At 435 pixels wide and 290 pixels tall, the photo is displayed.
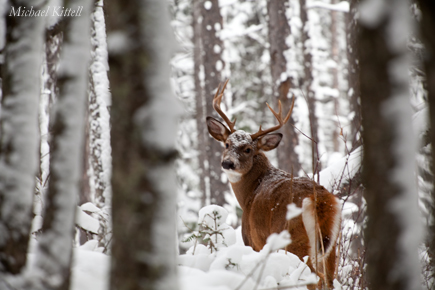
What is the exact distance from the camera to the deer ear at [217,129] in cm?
Result: 573

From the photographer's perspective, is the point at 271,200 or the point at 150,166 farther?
the point at 271,200

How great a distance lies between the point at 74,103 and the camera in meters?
1.96

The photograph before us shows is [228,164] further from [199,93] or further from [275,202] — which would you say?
[199,93]

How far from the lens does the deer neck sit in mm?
5215

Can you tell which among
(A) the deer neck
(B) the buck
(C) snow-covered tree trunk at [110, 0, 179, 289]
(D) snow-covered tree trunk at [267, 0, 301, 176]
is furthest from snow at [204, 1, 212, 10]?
(C) snow-covered tree trunk at [110, 0, 179, 289]

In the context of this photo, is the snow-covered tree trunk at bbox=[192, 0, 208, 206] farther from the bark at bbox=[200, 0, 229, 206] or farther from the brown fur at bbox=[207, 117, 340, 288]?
the brown fur at bbox=[207, 117, 340, 288]

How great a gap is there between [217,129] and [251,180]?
0.98 m

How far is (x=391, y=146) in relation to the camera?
4.58 feet

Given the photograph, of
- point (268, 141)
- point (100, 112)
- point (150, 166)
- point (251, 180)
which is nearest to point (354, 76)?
point (268, 141)

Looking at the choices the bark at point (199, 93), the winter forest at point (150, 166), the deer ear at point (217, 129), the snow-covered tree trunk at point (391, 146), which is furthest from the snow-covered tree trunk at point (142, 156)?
the bark at point (199, 93)

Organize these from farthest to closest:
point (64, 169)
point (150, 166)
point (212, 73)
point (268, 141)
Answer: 1. point (212, 73)
2. point (268, 141)
3. point (64, 169)
4. point (150, 166)

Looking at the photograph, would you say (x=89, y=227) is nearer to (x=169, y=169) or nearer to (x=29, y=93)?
(x=29, y=93)

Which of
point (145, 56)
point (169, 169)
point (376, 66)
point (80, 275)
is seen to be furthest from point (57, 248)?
point (376, 66)

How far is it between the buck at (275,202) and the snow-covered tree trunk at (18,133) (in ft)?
4.87
